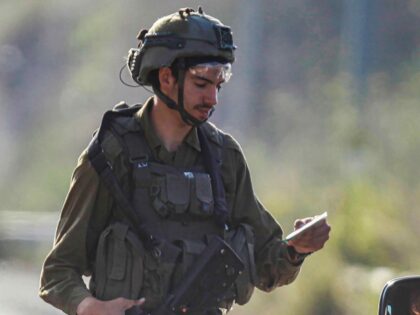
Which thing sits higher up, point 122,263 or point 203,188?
point 203,188

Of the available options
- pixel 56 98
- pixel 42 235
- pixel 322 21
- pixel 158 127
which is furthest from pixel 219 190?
pixel 56 98

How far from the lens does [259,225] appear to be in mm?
5180

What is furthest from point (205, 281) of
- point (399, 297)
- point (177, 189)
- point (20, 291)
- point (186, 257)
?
point (20, 291)

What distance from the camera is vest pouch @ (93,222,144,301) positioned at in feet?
15.9

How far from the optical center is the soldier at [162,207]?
484 centimetres

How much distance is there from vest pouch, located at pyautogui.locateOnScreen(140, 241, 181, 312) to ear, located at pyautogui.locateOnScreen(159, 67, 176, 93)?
0.55 metres

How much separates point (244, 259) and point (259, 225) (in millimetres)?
211

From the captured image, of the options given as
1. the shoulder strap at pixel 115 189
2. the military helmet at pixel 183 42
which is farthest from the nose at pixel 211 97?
the shoulder strap at pixel 115 189

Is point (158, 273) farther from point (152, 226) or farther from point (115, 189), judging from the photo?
point (115, 189)

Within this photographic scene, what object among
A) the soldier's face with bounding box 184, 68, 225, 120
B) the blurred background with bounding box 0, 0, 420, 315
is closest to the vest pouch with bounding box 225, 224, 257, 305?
Result: the soldier's face with bounding box 184, 68, 225, 120

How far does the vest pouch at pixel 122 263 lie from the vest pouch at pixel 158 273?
2 centimetres

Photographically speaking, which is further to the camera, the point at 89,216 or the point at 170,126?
the point at 170,126

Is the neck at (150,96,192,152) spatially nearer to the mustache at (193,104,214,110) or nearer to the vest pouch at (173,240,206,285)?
the mustache at (193,104,214,110)

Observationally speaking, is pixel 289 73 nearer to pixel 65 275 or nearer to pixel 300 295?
pixel 300 295
